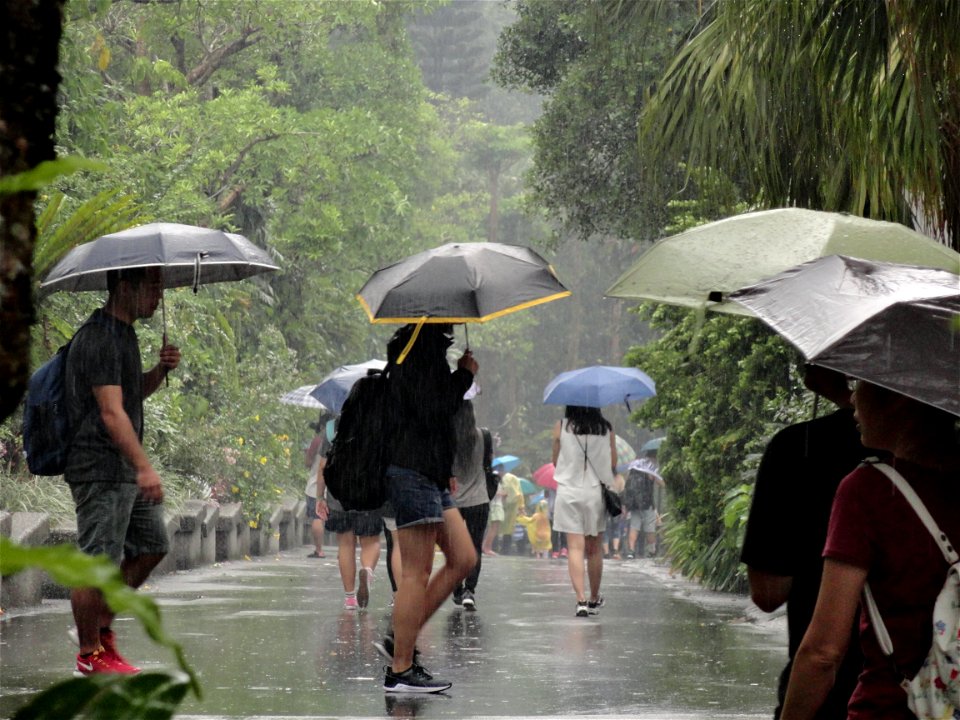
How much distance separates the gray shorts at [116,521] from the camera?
6.80m

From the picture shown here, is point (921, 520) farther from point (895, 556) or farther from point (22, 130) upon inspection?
point (22, 130)

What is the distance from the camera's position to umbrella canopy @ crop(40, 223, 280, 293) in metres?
7.43

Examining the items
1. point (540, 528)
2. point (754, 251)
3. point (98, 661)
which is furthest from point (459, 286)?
point (540, 528)

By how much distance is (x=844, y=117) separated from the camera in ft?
24.5

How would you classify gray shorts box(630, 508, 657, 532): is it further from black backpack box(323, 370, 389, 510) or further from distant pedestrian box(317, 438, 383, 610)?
black backpack box(323, 370, 389, 510)

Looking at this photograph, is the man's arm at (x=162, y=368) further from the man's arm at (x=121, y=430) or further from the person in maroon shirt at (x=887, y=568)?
the person in maroon shirt at (x=887, y=568)

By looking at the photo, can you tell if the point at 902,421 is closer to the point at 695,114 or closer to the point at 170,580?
the point at 695,114

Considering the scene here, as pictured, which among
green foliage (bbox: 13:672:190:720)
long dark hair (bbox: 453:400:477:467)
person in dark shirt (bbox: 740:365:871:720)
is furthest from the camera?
long dark hair (bbox: 453:400:477:467)

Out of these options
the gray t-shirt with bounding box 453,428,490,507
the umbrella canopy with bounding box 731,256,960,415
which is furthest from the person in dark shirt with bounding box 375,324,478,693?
the umbrella canopy with bounding box 731,256,960,415

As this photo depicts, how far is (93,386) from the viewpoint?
685cm

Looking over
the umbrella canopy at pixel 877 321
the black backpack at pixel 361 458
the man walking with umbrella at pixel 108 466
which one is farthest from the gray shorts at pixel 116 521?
the umbrella canopy at pixel 877 321

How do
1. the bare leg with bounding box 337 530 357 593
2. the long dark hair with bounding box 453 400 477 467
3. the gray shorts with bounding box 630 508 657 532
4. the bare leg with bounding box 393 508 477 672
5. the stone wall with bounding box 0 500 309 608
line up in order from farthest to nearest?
the gray shorts with bounding box 630 508 657 532, the bare leg with bounding box 337 530 357 593, the stone wall with bounding box 0 500 309 608, the long dark hair with bounding box 453 400 477 467, the bare leg with bounding box 393 508 477 672

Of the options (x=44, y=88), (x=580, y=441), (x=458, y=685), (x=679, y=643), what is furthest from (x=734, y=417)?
(x=44, y=88)

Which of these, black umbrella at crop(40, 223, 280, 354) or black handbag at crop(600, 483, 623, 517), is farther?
black handbag at crop(600, 483, 623, 517)
